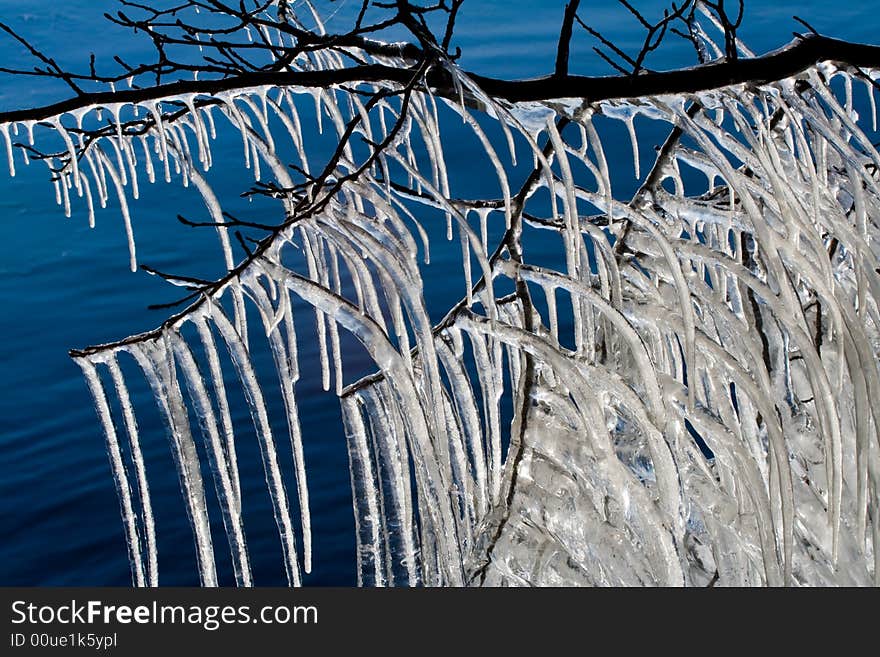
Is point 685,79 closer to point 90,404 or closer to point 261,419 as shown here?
point 261,419

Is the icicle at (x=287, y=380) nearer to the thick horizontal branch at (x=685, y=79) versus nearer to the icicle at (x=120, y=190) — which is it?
the icicle at (x=120, y=190)

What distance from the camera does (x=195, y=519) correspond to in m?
0.95

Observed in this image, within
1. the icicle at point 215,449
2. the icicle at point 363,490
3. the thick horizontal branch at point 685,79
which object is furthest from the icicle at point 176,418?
the thick horizontal branch at point 685,79

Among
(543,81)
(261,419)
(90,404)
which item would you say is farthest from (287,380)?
(90,404)

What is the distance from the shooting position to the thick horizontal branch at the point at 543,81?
80cm

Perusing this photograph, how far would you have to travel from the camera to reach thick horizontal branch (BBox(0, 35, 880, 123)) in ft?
2.62

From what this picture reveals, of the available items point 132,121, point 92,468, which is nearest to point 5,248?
point 92,468

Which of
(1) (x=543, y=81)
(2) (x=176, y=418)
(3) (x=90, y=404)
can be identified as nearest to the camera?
(1) (x=543, y=81)

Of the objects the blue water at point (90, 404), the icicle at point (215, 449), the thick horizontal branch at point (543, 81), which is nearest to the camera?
the thick horizontal branch at point (543, 81)

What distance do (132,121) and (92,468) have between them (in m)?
3.53

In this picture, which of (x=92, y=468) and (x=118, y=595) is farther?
(x=92, y=468)

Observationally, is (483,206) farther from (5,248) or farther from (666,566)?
(5,248)

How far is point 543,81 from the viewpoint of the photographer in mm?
818

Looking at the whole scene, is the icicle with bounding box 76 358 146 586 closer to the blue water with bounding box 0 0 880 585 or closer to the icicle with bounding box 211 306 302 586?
the icicle with bounding box 211 306 302 586
